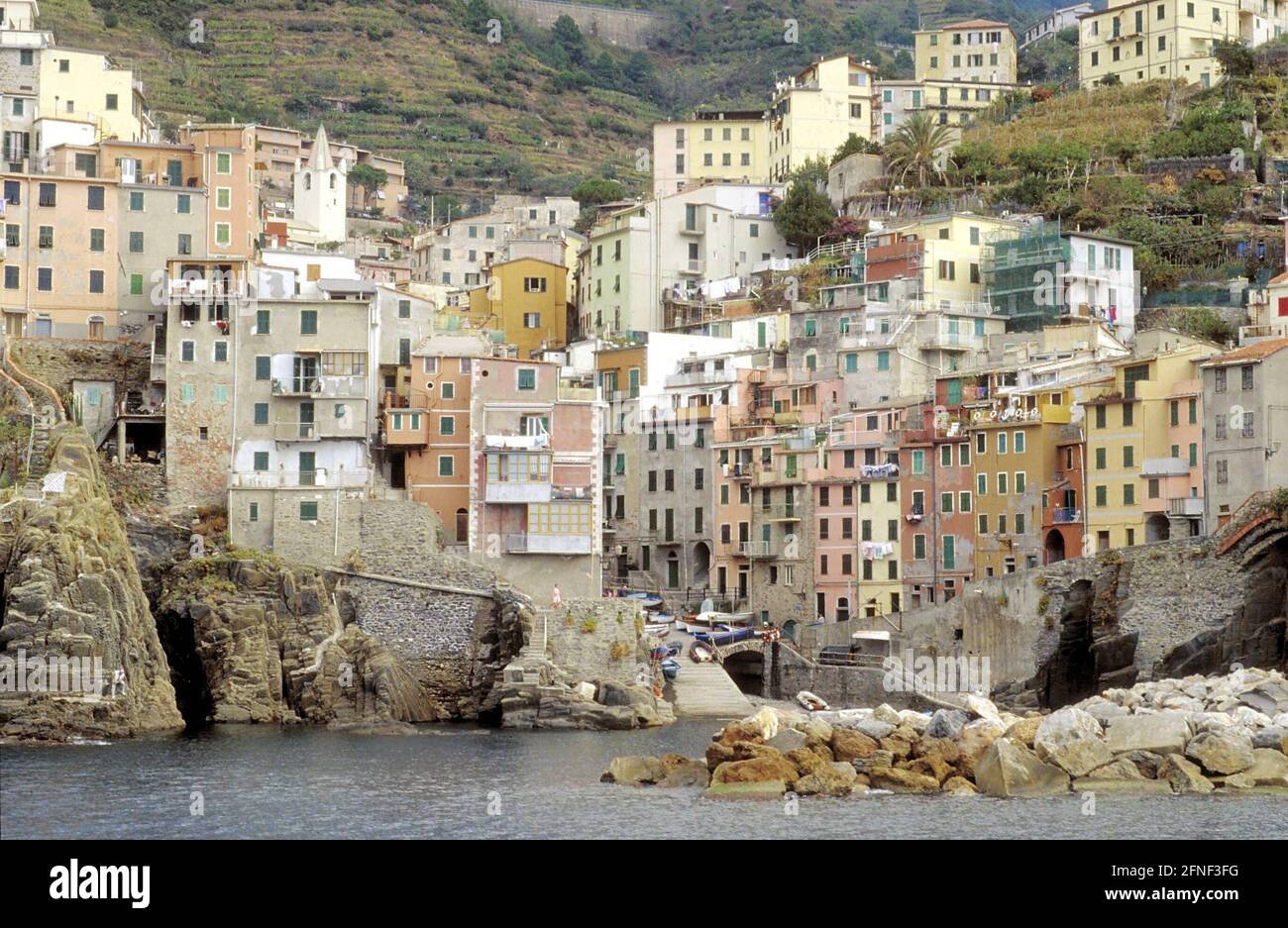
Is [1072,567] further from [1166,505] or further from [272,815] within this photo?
[272,815]

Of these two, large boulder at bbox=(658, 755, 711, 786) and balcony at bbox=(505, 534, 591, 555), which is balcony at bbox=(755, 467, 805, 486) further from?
large boulder at bbox=(658, 755, 711, 786)

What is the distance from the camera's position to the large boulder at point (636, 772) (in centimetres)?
6306

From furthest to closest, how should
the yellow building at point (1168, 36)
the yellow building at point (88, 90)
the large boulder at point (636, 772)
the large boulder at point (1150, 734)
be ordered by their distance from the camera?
the yellow building at point (1168, 36)
the yellow building at point (88, 90)
the large boulder at point (636, 772)
the large boulder at point (1150, 734)

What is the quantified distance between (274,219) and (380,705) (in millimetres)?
45412

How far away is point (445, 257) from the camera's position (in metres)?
141

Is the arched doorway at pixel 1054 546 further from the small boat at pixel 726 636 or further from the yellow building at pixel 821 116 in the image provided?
the yellow building at pixel 821 116

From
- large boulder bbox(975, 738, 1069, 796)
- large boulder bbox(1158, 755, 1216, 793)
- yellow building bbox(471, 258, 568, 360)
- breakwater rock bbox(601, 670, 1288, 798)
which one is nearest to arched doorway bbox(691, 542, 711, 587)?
yellow building bbox(471, 258, 568, 360)

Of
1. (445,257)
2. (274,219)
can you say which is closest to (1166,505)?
(274,219)

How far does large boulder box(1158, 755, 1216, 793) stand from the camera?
60.3 meters

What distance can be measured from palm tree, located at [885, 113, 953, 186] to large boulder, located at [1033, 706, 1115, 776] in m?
64.9

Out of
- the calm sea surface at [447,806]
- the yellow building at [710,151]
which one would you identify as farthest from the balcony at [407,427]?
the yellow building at [710,151]

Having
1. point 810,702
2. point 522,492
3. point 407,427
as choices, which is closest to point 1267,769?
point 810,702

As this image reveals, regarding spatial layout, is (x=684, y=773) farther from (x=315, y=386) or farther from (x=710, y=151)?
(x=710, y=151)

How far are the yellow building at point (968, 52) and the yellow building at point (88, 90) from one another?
67013mm
